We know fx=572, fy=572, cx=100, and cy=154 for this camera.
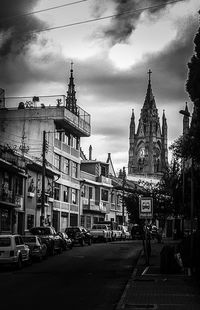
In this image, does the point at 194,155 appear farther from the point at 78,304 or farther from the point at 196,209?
the point at 196,209

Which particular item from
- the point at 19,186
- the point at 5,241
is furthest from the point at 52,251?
the point at 19,186

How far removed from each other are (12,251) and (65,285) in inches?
272

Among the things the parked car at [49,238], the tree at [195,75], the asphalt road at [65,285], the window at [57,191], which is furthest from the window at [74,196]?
the tree at [195,75]

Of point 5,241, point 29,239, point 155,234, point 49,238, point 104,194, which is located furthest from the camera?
point 104,194

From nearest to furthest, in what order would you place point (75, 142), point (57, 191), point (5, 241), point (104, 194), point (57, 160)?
point (5, 241) < point (57, 191) < point (57, 160) < point (75, 142) < point (104, 194)

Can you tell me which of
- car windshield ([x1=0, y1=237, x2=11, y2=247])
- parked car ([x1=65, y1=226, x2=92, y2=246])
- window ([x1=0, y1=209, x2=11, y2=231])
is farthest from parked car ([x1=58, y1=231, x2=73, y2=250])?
car windshield ([x1=0, y1=237, x2=11, y2=247])

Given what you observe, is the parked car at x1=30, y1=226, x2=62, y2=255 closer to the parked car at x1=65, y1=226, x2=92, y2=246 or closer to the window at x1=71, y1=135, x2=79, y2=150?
the parked car at x1=65, y1=226, x2=92, y2=246

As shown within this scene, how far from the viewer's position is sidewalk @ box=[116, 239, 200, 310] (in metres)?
13.2

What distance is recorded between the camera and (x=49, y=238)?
115ft

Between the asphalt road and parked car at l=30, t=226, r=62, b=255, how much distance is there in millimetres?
4900

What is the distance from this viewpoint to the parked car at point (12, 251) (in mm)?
24484

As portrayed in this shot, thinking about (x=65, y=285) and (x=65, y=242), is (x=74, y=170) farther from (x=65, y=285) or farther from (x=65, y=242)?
(x=65, y=285)

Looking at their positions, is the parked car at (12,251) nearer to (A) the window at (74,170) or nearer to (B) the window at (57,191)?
(B) the window at (57,191)

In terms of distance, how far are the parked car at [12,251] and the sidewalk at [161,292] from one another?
5.68 meters
